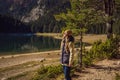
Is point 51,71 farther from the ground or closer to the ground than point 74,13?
closer to the ground

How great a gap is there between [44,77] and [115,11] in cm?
1191

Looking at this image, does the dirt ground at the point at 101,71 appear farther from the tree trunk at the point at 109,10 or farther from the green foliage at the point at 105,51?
the tree trunk at the point at 109,10

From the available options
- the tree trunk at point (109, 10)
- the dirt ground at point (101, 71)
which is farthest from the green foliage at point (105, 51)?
the tree trunk at point (109, 10)

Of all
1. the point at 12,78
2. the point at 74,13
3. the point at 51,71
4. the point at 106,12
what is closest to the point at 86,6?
the point at 74,13

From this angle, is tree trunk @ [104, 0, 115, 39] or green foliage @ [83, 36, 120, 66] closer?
green foliage @ [83, 36, 120, 66]

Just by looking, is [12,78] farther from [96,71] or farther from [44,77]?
[96,71]

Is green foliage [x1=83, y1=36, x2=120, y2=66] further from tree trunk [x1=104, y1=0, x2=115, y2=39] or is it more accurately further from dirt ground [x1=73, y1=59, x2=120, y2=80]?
tree trunk [x1=104, y1=0, x2=115, y2=39]

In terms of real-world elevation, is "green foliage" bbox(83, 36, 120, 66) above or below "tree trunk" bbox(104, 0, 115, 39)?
below

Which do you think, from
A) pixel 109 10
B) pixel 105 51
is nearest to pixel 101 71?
pixel 105 51

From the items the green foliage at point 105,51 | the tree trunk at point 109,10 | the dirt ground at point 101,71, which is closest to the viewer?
the dirt ground at point 101,71

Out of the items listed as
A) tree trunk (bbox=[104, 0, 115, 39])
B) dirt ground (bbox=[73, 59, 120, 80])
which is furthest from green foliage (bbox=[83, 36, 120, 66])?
tree trunk (bbox=[104, 0, 115, 39])

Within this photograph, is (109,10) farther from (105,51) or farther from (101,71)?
(101,71)

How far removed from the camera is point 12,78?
26.0m

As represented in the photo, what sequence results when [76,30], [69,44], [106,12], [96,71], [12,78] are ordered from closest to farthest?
1. [69,44]
2. [96,71]
3. [76,30]
4. [12,78]
5. [106,12]
